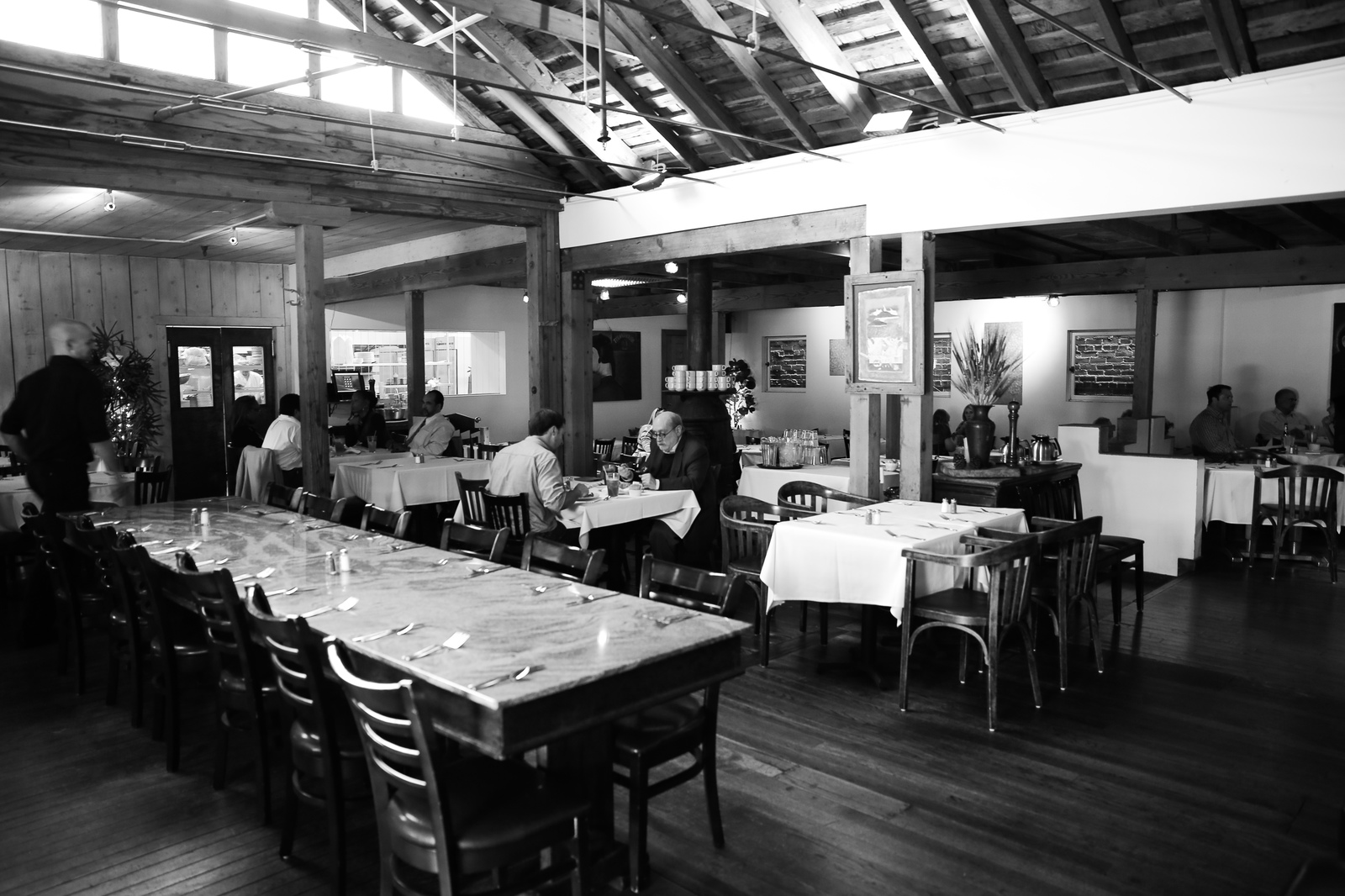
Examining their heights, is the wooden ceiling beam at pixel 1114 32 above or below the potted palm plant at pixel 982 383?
above

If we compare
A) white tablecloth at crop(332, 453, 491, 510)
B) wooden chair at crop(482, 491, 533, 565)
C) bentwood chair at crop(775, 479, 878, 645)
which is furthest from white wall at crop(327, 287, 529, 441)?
bentwood chair at crop(775, 479, 878, 645)

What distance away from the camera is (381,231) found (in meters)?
9.89

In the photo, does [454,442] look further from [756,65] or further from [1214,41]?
Result: [1214,41]

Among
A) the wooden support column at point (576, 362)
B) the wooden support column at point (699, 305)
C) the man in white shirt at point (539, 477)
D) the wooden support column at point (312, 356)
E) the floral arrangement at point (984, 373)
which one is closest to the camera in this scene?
the man in white shirt at point (539, 477)

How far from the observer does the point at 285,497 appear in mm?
6105

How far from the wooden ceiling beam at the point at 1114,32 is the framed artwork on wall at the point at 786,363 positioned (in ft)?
34.7

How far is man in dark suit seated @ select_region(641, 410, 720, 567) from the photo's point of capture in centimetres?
677

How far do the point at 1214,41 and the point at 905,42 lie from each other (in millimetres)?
1669

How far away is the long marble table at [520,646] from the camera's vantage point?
246 centimetres

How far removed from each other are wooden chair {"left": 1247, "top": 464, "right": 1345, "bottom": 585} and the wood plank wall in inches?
426

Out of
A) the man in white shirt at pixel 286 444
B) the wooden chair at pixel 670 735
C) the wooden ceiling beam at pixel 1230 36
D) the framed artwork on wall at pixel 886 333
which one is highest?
the wooden ceiling beam at pixel 1230 36

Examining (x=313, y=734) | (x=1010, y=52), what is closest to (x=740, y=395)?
(x=1010, y=52)

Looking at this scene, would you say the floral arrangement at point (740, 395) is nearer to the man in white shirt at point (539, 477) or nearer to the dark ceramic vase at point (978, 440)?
the dark ceramic vase at point (978, 440)

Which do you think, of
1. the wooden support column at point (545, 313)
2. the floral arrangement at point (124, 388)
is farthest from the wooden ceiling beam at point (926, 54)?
the floral arrangement at point (124, 388)
